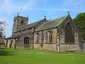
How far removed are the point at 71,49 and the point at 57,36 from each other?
5.83 m

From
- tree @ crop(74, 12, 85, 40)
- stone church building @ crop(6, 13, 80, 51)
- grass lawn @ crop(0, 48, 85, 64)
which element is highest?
tree @ crop(74, 12, 85, 40)

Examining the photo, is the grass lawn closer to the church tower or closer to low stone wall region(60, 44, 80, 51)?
low stone wall region(60, 44, 80, 51)

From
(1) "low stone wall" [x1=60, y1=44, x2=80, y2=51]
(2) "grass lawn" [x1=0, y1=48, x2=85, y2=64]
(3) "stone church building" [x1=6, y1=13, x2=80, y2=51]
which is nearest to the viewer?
(2) "grass lawn" [x1=0, y1=48, x2=85, y2=64]

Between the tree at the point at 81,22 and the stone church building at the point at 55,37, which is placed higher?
the tree at the point at 81,22

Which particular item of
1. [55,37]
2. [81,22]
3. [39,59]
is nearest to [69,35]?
[55,37]

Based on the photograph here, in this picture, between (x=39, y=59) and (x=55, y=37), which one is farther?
(x=55, y=37)

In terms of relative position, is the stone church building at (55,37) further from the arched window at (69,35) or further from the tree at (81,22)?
the tree at (81,22)

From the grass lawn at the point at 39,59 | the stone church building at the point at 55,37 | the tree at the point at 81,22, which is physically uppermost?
the tree at the point at 81,22

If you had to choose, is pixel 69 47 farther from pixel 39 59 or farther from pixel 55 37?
pixel 39 59

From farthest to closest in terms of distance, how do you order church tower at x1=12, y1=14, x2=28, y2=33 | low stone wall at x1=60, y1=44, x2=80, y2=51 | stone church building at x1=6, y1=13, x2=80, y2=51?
church tower at x1=12, y1=14, x2=28, y2=33, stone church building at x1=6, y1=13, x2=80, y2=51, low stone wall at x1=60, y1=44, x2=80, y2=51

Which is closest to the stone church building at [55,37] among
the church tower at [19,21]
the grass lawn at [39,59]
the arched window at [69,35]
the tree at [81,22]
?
the arched window at [69,35]

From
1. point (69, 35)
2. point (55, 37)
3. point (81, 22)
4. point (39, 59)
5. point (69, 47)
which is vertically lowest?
point (39, 59)

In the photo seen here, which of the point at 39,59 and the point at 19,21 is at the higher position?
the point at 19,21

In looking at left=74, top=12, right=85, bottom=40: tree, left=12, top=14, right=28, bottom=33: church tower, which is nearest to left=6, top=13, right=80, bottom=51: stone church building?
left=74, top=12, right=85, bottom=40: tree
